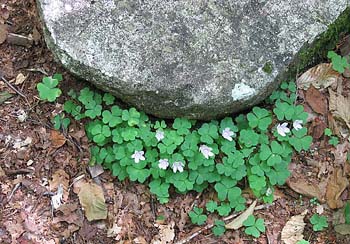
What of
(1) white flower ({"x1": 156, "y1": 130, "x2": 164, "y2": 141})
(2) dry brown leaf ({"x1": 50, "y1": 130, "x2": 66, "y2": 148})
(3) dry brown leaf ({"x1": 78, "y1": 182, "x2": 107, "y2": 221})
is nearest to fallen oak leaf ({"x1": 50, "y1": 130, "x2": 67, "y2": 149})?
(2) dry brown leaf ({"x1": 50, "y1": 130, "x2": 66, "y2": 148})

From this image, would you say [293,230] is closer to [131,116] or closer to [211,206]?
[211,206]

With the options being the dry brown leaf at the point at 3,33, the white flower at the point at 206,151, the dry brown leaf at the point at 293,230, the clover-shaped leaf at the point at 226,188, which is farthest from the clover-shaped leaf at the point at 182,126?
the dry brown leaf at the point at 3,33

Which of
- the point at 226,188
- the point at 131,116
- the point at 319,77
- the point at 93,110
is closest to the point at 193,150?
the point at 226,188

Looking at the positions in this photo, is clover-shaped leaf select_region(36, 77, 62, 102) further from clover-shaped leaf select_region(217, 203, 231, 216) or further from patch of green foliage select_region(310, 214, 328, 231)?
patch of green foliage select_region(310, 214, 328, 231)

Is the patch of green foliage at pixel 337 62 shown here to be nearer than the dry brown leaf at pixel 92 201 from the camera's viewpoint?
No

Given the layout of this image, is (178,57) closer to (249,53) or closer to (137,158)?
(249,53)

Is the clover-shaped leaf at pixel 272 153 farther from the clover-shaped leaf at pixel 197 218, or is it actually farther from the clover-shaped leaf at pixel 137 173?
the clover-shaped leaf at pixel 137 173

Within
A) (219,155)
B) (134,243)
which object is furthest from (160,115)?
(134,243)
